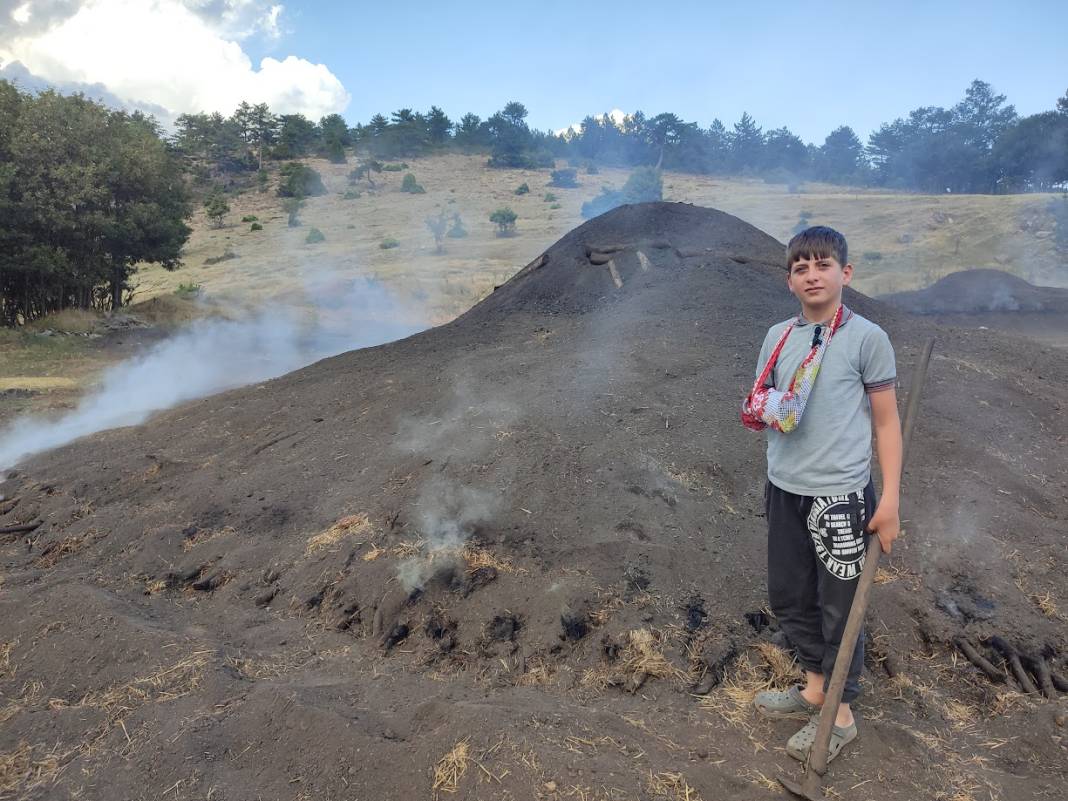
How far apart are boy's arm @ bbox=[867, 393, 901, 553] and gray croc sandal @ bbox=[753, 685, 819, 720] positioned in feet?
2.31

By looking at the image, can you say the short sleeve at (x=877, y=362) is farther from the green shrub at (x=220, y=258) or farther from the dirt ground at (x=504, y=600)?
the green shrub at (x=220, y=258)

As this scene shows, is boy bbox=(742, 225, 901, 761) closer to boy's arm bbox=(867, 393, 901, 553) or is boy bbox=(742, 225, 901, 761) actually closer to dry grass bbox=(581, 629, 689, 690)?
boy's arm bbox=(867, 393, 901, 553)

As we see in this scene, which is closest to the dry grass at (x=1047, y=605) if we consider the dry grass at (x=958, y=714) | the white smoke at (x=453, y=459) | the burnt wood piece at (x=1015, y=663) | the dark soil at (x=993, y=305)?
the burnt wood piece at (x=1015, y=663)

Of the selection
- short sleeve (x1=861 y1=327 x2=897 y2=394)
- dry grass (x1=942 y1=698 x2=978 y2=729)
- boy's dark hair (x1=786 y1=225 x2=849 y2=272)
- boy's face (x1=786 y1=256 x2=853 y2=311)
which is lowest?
dry grass (x1=942 y1=698 x2=978 y2=729)

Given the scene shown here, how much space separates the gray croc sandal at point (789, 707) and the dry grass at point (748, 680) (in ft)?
0.25

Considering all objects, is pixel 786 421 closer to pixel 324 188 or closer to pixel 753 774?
pixel 753 774

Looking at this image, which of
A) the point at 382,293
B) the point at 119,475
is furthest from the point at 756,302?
the point at 382,293

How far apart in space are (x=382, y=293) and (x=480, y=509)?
15.2 metres

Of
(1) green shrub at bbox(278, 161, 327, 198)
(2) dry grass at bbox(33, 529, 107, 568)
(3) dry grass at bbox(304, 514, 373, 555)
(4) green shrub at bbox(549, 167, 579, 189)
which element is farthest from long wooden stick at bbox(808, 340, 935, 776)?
(4) green shrub at bbox(549, 167, 579, 189)

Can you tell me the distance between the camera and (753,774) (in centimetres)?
207

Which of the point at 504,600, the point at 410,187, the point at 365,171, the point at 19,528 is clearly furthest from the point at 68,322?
the point at 365,171

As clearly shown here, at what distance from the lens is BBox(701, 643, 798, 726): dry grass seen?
2.39m

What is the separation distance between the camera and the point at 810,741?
2145 millimetres

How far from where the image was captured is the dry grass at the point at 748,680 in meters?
2.39
